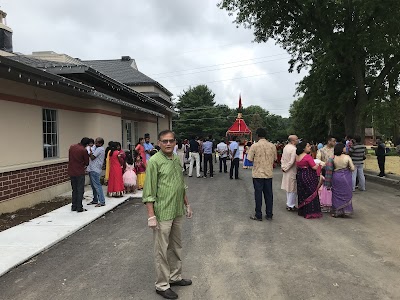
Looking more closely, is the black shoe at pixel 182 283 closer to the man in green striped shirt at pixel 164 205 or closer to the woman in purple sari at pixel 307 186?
the man in green striped shirt at pixel 164 205

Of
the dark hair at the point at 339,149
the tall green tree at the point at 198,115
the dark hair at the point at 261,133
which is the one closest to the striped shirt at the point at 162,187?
the dark hair at the point at 261,133

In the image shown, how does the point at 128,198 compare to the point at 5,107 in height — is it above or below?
below

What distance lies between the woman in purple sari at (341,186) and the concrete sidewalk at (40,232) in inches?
206

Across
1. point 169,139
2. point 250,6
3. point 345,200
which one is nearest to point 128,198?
point 345,200

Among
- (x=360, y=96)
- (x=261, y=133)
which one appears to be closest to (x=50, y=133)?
(x=261, y=133)

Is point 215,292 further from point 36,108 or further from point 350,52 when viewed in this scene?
point 350,52

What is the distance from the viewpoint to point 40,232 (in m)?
6.64

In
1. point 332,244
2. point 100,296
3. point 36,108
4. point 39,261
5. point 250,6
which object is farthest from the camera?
point 250,6

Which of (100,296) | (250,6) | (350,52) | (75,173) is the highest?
(250,6)

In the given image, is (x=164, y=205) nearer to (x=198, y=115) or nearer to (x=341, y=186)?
(x=341, y=186)

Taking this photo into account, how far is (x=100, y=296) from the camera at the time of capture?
4023 mm

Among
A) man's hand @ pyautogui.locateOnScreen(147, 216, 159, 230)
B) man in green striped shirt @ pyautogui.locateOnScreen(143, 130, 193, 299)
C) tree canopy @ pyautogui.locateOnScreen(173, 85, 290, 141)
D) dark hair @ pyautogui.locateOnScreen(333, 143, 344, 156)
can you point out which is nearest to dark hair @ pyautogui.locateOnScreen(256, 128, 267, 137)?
dark hair @ pyautogui.locateOnScreen(333, 143, 344, 156)

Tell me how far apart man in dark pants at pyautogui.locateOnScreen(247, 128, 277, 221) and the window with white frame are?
6.40 meters

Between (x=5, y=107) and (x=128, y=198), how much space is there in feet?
12.9
